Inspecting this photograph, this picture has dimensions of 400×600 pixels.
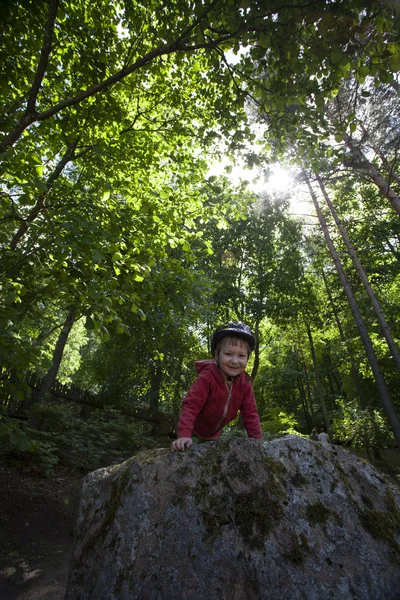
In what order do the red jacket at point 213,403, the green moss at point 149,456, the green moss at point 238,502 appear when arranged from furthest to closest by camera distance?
the red jacket at point 213,403 → the green moss at point 149,456 → the green moss at point 238,502

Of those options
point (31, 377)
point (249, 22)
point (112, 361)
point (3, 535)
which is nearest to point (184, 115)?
point (249, 22)

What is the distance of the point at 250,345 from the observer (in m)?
3.13

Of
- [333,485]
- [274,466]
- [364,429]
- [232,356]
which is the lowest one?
[333,485]

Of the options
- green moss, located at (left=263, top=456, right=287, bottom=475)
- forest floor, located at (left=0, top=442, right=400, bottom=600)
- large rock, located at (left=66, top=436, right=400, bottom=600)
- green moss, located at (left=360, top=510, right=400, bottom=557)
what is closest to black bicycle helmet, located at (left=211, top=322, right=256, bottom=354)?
large rock, located at (left=66, top=436, right=400, bottom=600)

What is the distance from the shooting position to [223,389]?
2871mm

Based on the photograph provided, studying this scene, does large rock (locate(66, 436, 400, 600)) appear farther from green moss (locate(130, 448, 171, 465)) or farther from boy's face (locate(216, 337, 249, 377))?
boy's face (locate(216, 337, 249, 377))

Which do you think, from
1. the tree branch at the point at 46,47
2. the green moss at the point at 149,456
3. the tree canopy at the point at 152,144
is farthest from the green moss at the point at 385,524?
the tree branch at the point at 46,47

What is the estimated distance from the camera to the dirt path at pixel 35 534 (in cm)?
378

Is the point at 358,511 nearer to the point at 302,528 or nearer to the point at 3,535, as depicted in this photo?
the point at 302,528

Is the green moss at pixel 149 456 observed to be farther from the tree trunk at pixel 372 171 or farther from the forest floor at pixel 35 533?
the tree trunk at pixel 372 171

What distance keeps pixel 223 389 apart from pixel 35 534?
475 centimetres

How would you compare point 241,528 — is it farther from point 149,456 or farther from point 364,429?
point 364,429

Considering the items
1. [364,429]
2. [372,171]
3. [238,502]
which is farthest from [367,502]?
[364,429]

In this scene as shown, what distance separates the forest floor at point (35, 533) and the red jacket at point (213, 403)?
5.34 ft
